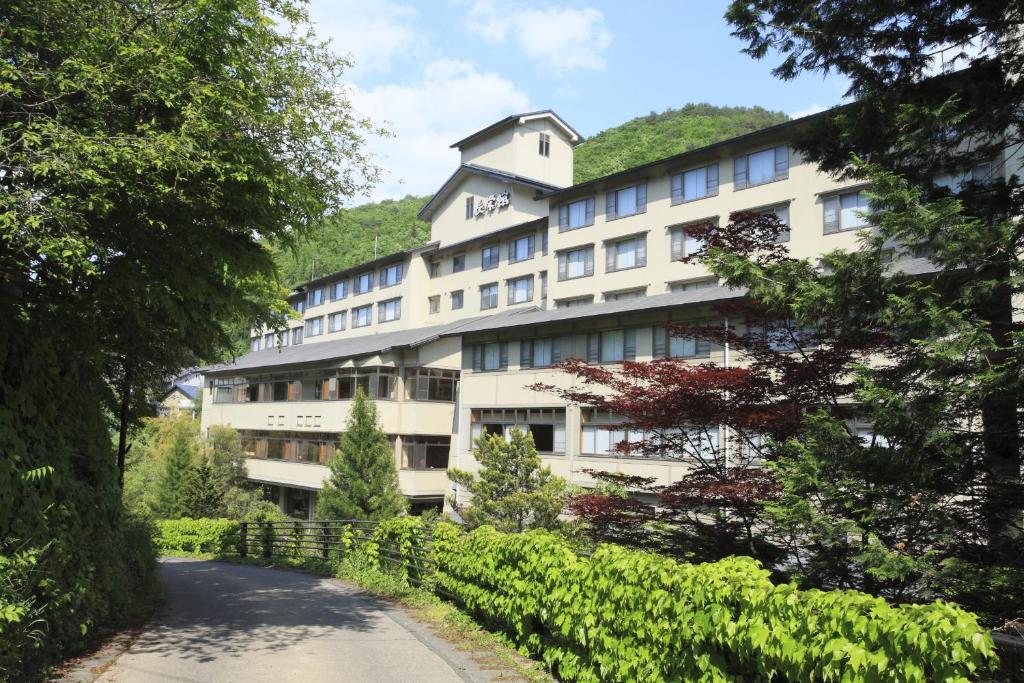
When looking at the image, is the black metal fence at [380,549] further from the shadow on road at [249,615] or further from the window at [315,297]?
the window at [315,297]

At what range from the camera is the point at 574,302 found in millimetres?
37688

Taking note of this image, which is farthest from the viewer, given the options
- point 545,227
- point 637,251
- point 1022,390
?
point 545,227

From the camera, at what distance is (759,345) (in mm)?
9469

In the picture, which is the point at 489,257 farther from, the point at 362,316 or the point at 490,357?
the point at 362,316

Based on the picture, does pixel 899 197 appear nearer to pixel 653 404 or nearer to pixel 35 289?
pixel 653 404

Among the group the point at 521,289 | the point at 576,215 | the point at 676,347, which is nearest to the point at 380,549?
the point at 676,347

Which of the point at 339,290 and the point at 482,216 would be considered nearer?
the point at 482,216

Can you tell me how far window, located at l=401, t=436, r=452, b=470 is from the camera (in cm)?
3844

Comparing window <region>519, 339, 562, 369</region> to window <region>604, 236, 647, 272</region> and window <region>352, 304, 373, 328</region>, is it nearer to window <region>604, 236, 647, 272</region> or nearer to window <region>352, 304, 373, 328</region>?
window <region>604, 236, 647, 272</region>

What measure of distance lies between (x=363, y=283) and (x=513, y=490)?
35.9m

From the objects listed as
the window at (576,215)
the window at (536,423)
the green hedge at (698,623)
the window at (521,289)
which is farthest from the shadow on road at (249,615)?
the window at (521,289)

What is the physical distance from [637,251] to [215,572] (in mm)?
21993

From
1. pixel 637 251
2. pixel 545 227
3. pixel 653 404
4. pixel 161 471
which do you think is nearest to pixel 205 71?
pixel 653 404

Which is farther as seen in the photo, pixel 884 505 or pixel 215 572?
pixel 215 572
